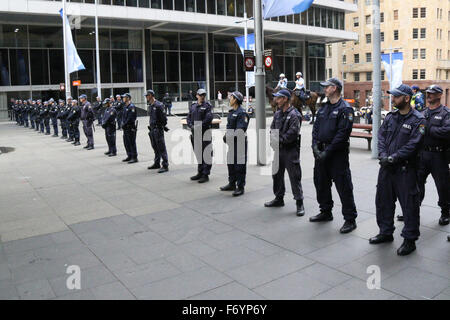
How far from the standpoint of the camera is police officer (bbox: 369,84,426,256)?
523 centimetres

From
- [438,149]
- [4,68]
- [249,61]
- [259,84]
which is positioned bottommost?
[438,149]

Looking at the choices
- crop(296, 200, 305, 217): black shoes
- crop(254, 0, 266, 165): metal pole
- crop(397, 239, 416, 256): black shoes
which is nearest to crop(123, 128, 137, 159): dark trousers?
crop(254, 0, 266, 165): metal pole

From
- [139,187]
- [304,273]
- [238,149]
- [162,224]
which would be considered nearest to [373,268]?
[304,273]

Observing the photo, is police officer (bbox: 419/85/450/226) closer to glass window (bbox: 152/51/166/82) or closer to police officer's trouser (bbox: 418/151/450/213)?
police officer's trouser (bbox: 418/151/450/213)

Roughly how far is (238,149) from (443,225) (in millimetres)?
3752

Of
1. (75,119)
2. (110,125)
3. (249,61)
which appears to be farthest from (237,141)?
(75,119)

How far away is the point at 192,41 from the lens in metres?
42.7

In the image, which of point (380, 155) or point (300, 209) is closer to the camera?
point (380, 155)

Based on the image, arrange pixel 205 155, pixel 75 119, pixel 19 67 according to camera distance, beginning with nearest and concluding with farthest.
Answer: pixel 205 155 < pixel 75 119 < pixel 19 67

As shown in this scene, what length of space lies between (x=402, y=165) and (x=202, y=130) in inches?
218

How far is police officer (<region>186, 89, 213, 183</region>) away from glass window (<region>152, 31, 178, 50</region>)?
32.1m

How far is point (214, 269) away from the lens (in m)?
5.01

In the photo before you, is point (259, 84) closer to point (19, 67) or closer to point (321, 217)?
point (321, 217)

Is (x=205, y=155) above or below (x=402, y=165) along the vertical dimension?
below
